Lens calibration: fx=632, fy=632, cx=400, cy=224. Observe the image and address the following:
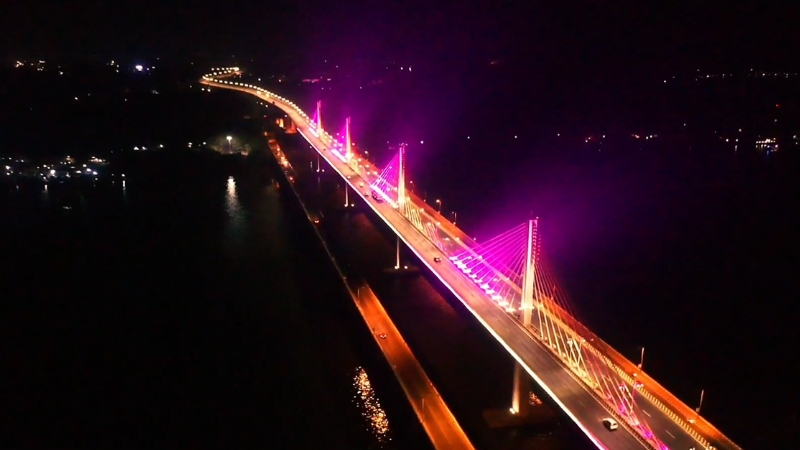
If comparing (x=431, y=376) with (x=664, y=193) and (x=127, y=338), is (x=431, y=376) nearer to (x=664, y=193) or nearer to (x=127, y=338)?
(x=127, y=338)

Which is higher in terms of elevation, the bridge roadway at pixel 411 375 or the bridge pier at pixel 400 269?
the bridge pier at pixel 400 269

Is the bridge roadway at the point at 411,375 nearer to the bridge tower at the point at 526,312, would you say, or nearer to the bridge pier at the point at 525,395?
the bridge pier at the point at 525,395

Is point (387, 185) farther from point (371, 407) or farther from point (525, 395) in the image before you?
point (525, 395)

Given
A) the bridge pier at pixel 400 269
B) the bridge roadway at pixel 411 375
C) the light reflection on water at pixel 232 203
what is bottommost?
the bridge roadway at pixel 411 375

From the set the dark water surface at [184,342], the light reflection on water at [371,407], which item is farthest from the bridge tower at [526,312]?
the light reflection on water at [371,407]

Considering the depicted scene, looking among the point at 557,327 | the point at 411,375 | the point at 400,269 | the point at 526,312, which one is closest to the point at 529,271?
the point at 526,312

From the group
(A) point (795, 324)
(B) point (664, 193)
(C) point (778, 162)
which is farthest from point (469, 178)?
(A) point (795, 324)
